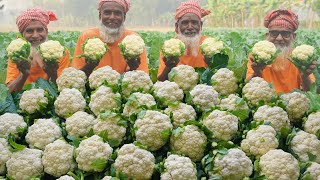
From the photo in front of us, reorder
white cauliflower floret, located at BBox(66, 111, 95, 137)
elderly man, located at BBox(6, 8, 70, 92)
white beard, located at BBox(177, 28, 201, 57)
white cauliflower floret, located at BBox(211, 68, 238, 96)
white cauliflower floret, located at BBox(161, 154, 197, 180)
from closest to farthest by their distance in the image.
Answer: white cauliflower floret, located at BBox(161, 154, 197, 180) → white cauliflower floret, located at BBox(66, 111, 95, 137) → white cauliflower floret, located at BBox(211, 68, 238, 96) → elderly man, located at BBox(6, 8, 70, 92) → white beard, located at BBox(177, 28, 201, 57)

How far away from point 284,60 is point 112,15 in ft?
3.95

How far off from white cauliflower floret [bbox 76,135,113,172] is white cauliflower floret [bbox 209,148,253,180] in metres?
0.50

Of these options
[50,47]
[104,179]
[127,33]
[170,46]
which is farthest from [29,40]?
[104,179]

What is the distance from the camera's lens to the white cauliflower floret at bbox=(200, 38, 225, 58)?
301 cm

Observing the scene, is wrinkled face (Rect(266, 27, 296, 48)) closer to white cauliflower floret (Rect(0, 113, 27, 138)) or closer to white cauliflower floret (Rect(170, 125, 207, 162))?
white cauliflower floret (Rect(170, 125, 207, 162))

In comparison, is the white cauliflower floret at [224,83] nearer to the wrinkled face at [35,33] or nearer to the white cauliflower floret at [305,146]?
the white cauliflower floret at [305,146]

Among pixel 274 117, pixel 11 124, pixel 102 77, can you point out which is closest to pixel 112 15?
pixel 102 77

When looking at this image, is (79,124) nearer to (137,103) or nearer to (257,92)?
(137,103)

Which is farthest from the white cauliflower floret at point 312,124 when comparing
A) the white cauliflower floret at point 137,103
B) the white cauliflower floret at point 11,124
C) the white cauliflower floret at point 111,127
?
the white cauliflower floret at point 11,124

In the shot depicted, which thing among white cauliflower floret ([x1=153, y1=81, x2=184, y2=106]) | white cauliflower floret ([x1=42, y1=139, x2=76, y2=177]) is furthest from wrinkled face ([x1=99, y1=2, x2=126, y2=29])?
white cauliflower floret ([x1=42, y1=139, x2=76, y2=177])

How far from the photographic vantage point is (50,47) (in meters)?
2.88

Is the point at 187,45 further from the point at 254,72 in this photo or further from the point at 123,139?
the point at 123,139

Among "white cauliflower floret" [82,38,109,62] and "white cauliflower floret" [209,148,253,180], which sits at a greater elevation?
"white cauliflower floret" [82,38,109,62]

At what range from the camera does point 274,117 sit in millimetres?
2441
